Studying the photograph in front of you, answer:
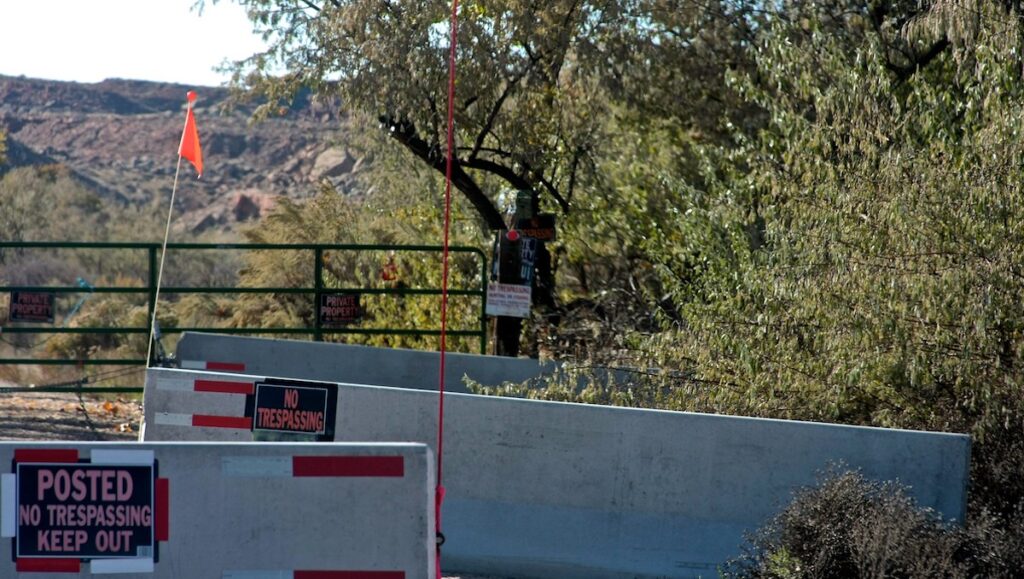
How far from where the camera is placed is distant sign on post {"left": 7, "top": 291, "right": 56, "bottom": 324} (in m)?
12.9

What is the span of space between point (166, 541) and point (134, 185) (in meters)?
61.5

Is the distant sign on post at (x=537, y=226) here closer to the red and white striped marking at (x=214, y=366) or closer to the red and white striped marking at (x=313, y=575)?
the red and white striped marking at (x=214, y=366)

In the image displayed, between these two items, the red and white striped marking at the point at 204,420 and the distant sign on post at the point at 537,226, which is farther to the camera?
the distant sign on post at the point at 537,226

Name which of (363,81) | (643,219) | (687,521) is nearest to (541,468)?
(687,521)

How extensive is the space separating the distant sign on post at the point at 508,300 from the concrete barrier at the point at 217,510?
656 cm

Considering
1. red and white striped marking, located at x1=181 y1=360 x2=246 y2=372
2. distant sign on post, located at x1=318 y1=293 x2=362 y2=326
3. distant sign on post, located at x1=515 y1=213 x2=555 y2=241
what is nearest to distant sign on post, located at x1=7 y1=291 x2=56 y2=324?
distant sign on post, located at x1=318 y1=293 x2=362 y2=326

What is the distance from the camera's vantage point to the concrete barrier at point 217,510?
18.0 ft

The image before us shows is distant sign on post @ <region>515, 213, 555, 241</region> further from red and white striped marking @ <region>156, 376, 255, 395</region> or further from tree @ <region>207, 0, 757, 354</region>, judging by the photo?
red and white striped marking @ <region>156, 376, 255, 395</region>

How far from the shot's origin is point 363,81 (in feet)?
41.7

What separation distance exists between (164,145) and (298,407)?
66.3 m

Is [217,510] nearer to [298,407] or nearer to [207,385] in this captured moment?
[298,407]

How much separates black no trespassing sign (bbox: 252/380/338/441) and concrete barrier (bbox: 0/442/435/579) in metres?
2.05

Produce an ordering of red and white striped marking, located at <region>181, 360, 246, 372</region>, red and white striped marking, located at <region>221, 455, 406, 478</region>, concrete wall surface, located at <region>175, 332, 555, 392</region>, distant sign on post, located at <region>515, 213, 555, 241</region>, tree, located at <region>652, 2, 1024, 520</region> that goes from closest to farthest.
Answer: red and white striped marking, located at <region>221, 455, 406, 478</region>, tree, located at <region>652, 2, 1024, 520</region>, red and white striped marking, located at <region>181, 360, 246, 372</region>, concrete wall surface, located at <region>175, 332, 555, 392</region>, distant sign on post, located at <region>515, 213, 555, 241</region>

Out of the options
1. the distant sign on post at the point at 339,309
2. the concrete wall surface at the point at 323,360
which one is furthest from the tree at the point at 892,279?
the distant sign on post at the point at 339,309
